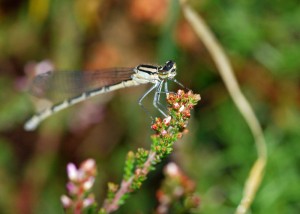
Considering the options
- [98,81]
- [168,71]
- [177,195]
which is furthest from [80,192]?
[98,81]

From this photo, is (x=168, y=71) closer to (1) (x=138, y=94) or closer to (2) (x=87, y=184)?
(2) (x=87, y=184)

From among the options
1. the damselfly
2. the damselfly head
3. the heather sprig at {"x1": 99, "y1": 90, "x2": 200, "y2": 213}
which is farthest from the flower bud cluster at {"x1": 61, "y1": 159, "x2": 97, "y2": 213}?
the damselfly head

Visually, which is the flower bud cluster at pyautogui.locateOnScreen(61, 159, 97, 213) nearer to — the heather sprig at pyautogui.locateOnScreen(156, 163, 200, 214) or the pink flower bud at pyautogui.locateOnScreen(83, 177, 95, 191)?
the pink flower bud at pyautogui.locateOnScreen(83, 177, 95, 191)

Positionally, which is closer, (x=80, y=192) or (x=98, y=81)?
(x=80, y=192)

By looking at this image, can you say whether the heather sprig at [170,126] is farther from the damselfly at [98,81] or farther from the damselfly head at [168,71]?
the damselfly head at [168,71]

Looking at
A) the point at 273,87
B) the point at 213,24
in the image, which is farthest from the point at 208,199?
the point at 213,24
